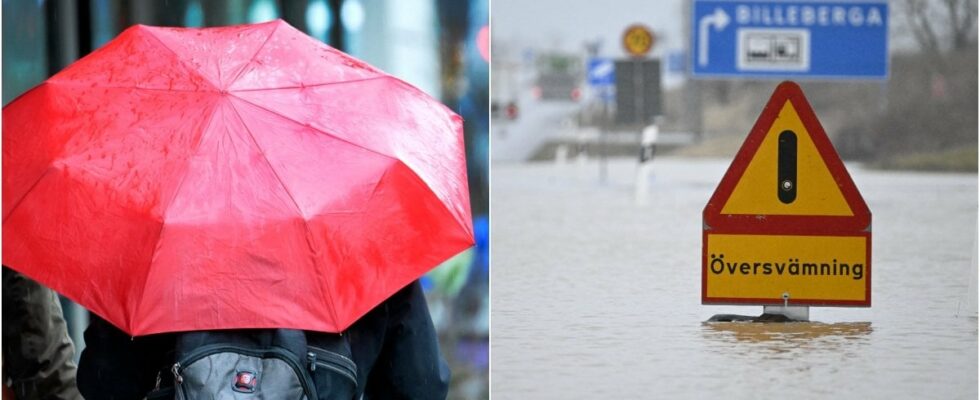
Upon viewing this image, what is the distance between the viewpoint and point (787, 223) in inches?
208

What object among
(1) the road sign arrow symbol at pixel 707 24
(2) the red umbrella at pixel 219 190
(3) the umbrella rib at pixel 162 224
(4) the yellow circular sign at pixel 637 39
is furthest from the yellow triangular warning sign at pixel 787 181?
(4) the yellow circular sign at pixel 637 39

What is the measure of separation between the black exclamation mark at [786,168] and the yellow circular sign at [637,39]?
367cm

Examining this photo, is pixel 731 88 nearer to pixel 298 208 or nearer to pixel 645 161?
pixel 645 161

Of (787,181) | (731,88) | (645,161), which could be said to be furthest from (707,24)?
(731,88)

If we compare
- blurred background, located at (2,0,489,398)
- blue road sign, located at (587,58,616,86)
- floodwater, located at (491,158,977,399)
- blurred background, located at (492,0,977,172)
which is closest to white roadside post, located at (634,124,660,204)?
blurred background, located at (492,0,977,172)

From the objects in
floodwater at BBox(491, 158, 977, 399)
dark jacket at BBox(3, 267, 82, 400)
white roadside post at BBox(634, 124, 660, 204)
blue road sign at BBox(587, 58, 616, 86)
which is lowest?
floodwater at BBox(491, 158, 977, 399)

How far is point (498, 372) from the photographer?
5.79 meters

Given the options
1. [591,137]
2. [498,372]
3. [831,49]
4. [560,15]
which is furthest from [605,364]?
[591,137]

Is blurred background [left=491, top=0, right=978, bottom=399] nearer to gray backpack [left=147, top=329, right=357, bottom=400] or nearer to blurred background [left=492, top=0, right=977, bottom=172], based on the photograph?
blurred background [left=492, top=0, right=977, bottom=172]

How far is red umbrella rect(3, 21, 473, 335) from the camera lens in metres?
2.57

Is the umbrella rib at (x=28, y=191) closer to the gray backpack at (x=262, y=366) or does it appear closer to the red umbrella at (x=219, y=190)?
the red umbrella at (x=219, y=190)

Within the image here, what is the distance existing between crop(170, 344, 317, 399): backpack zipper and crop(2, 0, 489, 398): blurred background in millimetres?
3178

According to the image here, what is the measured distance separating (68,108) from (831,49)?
4.41 metres

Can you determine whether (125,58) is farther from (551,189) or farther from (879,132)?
(879,132)
